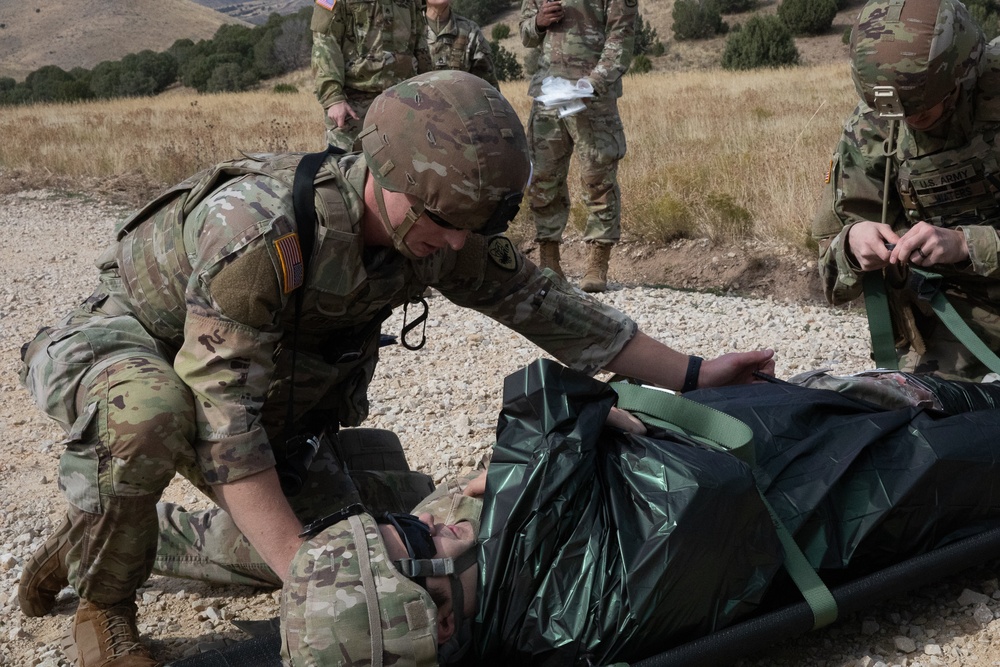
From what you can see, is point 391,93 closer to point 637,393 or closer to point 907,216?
point 637,393

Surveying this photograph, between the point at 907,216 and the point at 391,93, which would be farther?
the point at 907,216

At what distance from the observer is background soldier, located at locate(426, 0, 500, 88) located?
6.33 metres

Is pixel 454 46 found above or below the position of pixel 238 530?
above

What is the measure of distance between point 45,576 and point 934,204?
2.99 meters

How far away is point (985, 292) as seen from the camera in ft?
11.3

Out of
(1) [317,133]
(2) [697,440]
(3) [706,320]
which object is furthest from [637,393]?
(1) [317,133]

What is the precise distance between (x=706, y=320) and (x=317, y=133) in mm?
10456

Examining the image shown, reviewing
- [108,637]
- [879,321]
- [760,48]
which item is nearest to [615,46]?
[879,321]

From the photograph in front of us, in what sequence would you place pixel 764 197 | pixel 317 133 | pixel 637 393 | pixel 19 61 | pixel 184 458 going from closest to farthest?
pixel 184 458 → pixel 637 393 → pixel 764 197 → pixel 317 133 → pixel 19 61

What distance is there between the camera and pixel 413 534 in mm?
2133

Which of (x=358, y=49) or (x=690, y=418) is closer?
(x=690, y=418)

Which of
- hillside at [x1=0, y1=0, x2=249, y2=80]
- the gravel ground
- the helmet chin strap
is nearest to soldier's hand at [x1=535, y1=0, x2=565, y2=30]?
the gravel ground

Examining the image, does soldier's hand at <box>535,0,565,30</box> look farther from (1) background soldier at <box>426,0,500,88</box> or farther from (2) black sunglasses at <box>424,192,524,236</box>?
(2) black sunglasses at <box>424,192,524,236</box>

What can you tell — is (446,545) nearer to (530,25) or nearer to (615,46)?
(615,46)
